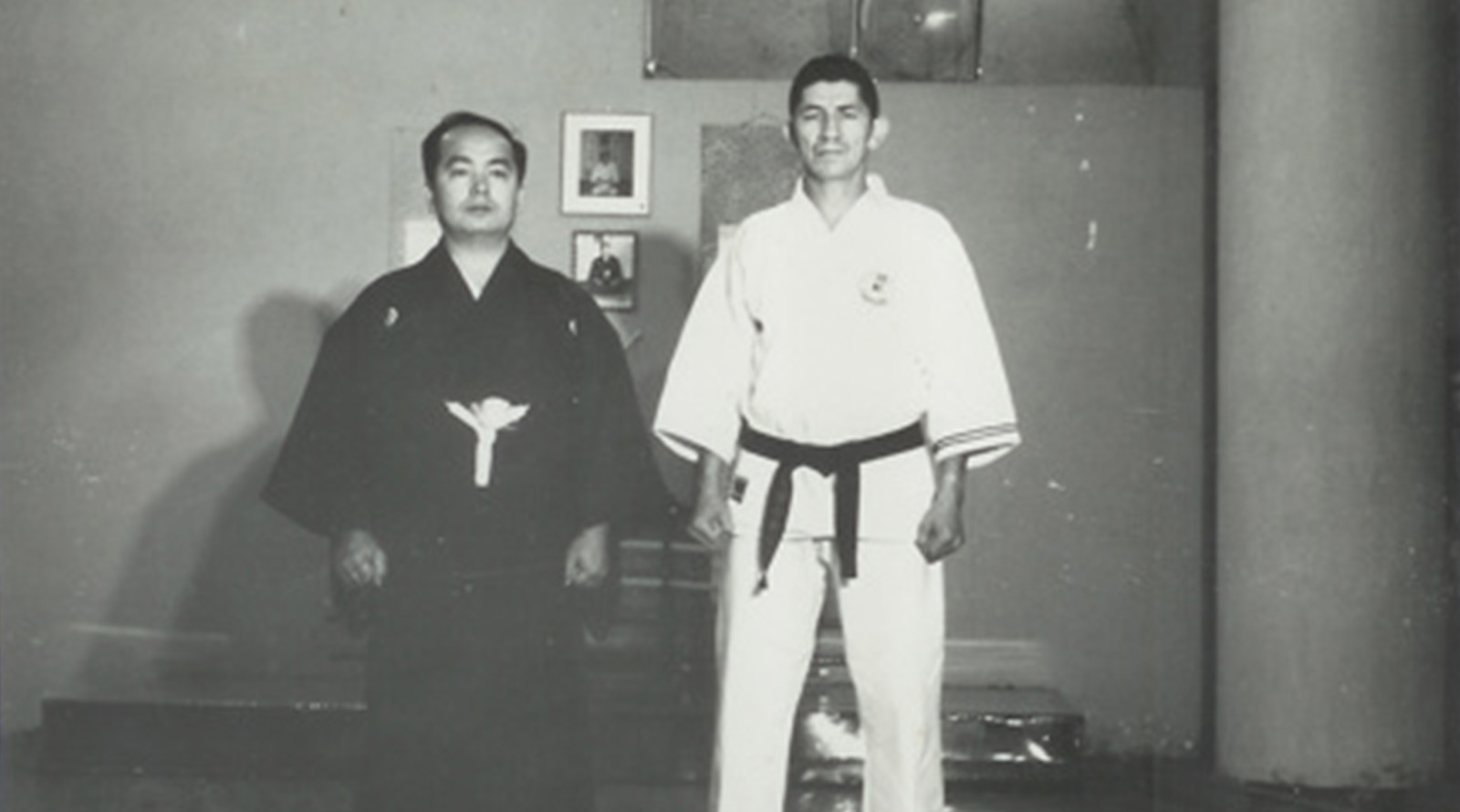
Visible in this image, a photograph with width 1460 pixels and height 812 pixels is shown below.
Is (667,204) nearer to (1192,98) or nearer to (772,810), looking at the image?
(1192,98)

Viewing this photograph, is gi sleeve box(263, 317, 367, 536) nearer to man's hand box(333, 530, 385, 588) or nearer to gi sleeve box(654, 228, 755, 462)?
man's hand box(333, 530, 385, 588)

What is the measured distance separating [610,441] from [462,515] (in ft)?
1.03

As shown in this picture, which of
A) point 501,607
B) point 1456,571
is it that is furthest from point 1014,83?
point 501,607

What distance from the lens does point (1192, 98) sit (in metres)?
4.63

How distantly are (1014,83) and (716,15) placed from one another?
0.85 m

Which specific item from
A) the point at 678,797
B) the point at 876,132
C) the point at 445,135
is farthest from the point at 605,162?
the point at 678,797

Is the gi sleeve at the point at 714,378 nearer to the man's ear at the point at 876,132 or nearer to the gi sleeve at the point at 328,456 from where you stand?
the man's ear at the point at 876,132

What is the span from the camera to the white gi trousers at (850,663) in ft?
9.59

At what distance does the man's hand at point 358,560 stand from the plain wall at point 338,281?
1614 mm

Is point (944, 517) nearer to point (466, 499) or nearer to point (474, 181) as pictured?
point (466, 499)

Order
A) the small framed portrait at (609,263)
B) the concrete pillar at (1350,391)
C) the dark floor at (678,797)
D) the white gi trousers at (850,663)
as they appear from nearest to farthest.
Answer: the white gi trousers at (850,663), the dark floor at (678,797), the concrete pillar at (1350,391), the small framed portrait at (609,263)

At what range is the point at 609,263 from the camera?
462 centimetres

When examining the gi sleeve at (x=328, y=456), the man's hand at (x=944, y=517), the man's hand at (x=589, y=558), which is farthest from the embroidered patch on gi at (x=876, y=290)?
the gi sleeve at (x=328, y=456)

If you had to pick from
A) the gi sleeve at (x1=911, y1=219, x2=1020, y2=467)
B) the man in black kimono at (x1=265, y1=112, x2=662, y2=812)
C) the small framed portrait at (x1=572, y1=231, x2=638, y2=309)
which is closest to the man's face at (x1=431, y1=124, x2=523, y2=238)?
the man in black kimono at (x1=265, y1=112, x2=662, y2=812)
